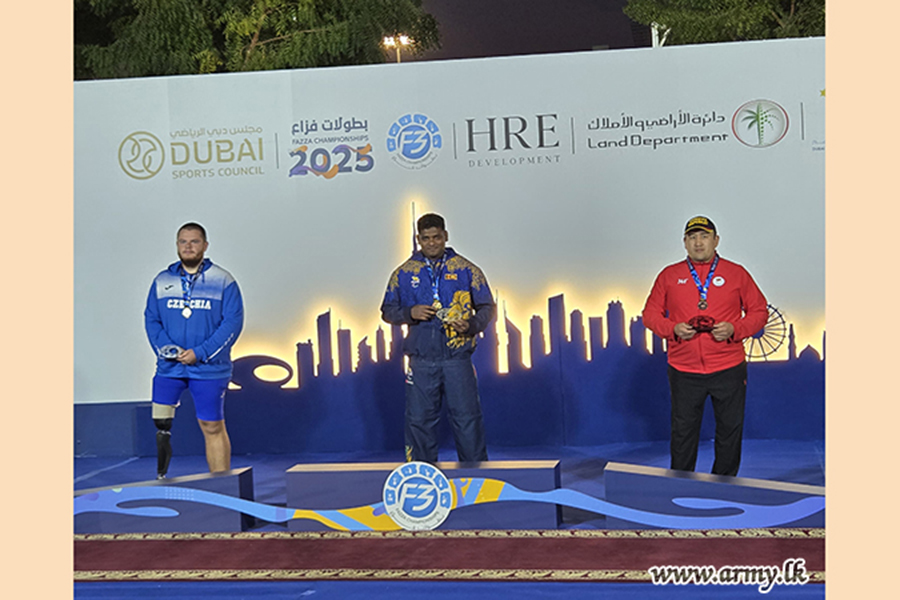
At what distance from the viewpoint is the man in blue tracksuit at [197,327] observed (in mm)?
4750

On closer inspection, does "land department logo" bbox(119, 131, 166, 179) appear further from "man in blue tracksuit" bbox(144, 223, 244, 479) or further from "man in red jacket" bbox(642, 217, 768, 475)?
"man in red jacket" bbox(642, 217, 768, 475)

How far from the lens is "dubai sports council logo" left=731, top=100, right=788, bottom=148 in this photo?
5883 millimetres

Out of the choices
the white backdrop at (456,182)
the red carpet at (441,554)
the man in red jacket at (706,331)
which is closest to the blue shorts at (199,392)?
the red carpet at (441,554)

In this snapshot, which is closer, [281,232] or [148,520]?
[148,520]

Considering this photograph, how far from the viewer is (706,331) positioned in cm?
436

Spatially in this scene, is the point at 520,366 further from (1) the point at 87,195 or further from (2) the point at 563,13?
(2) the point at 563,13

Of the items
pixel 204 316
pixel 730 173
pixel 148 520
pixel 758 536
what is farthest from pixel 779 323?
pixel 148 520

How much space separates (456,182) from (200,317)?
202cm

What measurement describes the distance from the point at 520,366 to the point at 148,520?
2.64m

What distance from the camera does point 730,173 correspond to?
19.6 feet

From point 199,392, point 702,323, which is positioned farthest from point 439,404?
point 702,323

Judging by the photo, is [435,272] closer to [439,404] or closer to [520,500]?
[439,404]

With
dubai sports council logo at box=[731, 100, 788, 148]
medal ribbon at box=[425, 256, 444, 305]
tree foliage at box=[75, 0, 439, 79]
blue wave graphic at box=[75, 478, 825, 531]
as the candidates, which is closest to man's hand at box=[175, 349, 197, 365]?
blue wave graphic at box=[75, 478, 825, 531]

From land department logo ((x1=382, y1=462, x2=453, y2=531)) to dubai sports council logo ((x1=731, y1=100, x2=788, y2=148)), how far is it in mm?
3105
